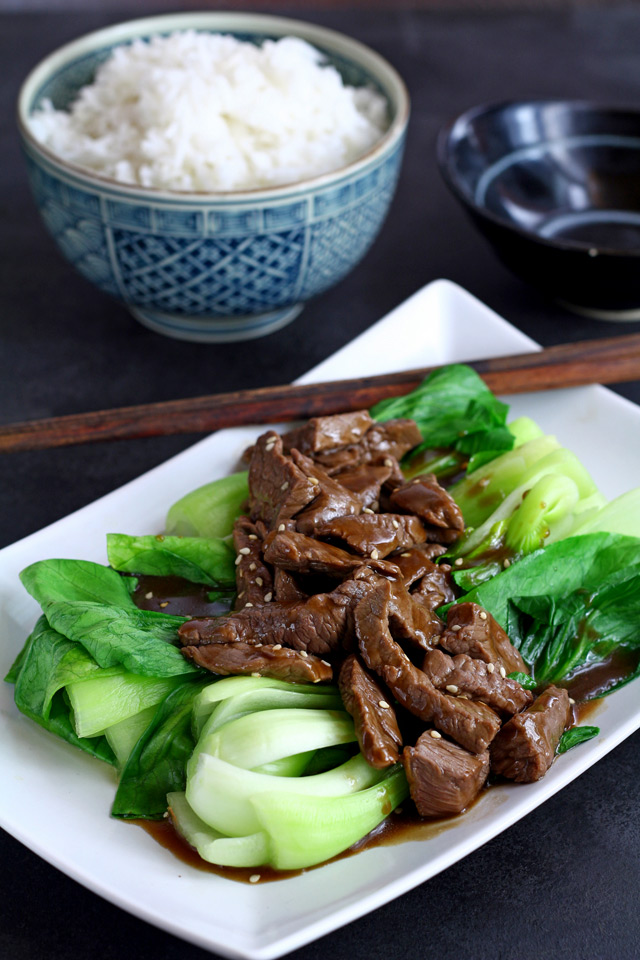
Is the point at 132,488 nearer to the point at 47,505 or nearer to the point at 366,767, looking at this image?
the point at 47,505

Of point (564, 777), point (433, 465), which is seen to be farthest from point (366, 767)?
point (433, 465)

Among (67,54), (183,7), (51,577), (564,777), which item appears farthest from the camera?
(183,7)

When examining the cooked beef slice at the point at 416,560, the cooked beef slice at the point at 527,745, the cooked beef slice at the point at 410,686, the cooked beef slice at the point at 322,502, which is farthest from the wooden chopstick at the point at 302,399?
the cooked beef slice at the point at 527,745

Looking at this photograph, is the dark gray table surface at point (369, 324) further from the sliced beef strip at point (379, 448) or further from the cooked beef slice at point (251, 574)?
the sliced beef strip at point (379, 448)

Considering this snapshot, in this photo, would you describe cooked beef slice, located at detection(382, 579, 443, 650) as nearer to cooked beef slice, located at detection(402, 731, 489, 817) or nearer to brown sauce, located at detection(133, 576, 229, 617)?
cooked beef slice, located at detection(402, 731, 489, 817)

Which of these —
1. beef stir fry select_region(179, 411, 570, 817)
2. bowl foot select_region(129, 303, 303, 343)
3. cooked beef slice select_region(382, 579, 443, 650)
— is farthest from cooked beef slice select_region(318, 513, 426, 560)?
bowl foot select_region(129, 303, 303, 343)

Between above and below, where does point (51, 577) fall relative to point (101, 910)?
above
